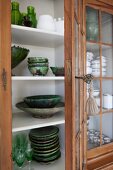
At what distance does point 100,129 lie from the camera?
1154 mm

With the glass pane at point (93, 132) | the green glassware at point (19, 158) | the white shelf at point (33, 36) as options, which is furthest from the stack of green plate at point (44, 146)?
the white shelf at point (33, 36)

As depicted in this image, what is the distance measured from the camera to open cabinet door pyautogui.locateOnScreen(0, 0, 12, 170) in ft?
2.27

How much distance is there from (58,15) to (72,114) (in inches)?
34.7

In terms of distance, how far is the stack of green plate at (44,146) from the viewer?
1.05 metres

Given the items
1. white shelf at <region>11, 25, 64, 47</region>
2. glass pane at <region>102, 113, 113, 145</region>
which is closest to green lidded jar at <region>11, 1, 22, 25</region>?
white shelf at <region>11, 25, 64, 47</region>

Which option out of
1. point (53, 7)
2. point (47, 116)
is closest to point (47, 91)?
point (47, 116)

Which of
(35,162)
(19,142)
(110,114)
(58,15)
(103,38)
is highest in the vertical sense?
(58,15)


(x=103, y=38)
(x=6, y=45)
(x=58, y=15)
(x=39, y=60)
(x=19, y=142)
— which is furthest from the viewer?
(x=58, y=15)

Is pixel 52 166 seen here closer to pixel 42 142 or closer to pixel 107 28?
pixel 42 142

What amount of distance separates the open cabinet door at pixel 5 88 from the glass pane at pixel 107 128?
28.5 inches

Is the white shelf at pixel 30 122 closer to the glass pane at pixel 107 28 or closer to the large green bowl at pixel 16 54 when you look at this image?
the large green bowl at pixel 16 54

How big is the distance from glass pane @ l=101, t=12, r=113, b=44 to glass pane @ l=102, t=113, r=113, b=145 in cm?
56

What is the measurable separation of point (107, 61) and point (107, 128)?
51cm

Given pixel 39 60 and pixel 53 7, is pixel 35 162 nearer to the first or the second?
pixel 39 60
